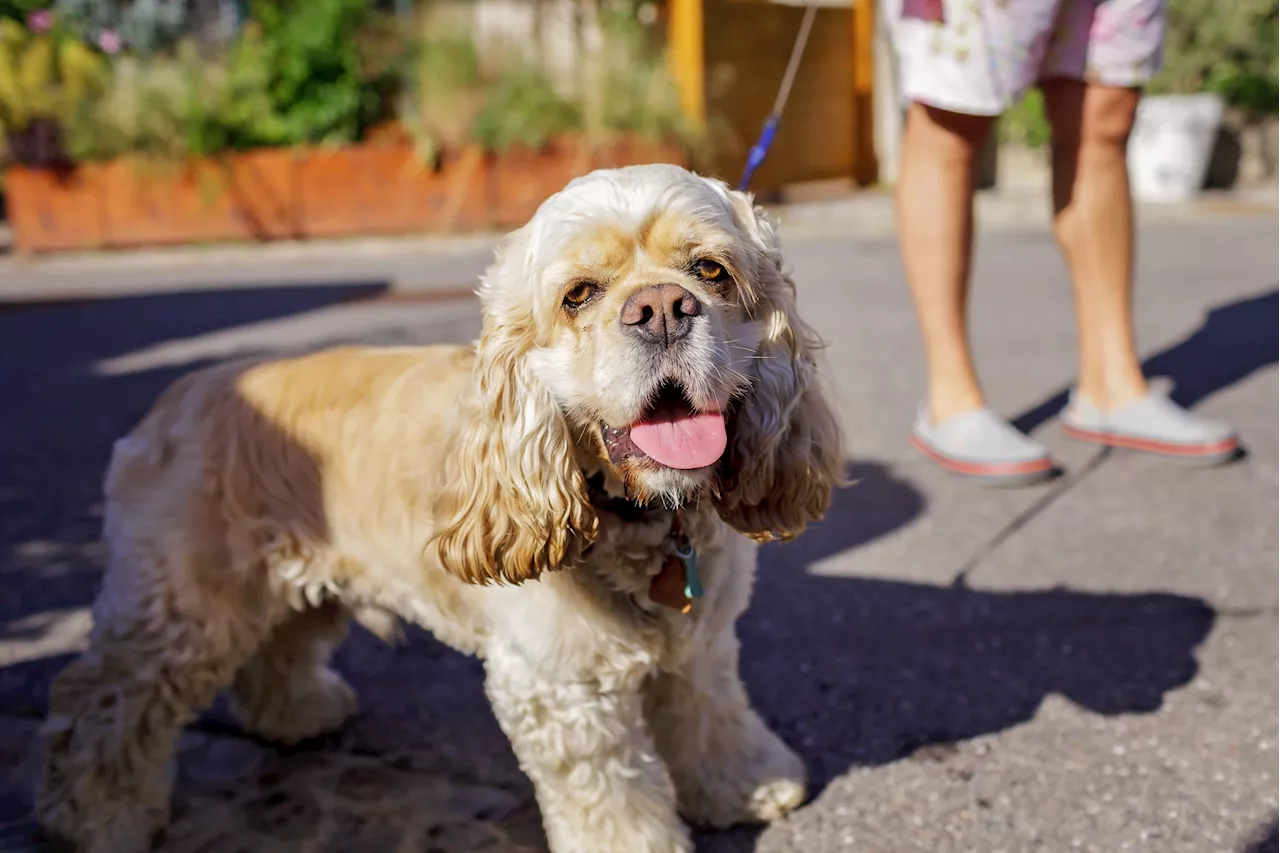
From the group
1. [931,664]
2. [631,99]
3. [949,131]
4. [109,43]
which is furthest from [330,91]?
[931,664]

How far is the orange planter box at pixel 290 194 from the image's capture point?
11039mm

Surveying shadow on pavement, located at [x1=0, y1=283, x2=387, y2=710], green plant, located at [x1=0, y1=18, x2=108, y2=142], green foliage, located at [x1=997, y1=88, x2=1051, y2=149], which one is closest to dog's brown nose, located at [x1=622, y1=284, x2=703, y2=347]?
shadow on pavement, located at [x1=0, y1=283, x2=387, y2=710]

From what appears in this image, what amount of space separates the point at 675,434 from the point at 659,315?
210 millimetres

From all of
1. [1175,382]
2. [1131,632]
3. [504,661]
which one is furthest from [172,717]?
[1175,382]

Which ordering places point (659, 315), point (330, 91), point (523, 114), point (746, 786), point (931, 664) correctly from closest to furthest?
1. point (659, 315)
2. point (746, 786)
3. point (931, 664)
4. point (523, 114)
5. point (330, 91)

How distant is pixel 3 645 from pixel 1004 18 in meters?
3.49

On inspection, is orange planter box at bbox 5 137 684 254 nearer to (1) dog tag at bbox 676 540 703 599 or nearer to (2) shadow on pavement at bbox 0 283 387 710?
(2) shadow on pavement at bbox 0 283 387 710

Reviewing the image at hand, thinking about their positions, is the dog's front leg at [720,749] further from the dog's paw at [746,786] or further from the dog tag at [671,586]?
the dog tag at [671,586]

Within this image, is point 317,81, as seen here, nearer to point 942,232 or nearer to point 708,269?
point 942,232

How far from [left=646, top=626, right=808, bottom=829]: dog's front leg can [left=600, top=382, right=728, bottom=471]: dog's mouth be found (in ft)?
1.77

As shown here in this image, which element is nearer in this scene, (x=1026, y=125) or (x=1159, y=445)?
(x=1159, y=445)

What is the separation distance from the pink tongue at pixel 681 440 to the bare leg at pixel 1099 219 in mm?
2605

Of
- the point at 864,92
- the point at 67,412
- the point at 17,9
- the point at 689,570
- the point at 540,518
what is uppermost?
the point at 17,9

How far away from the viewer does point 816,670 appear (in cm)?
312
